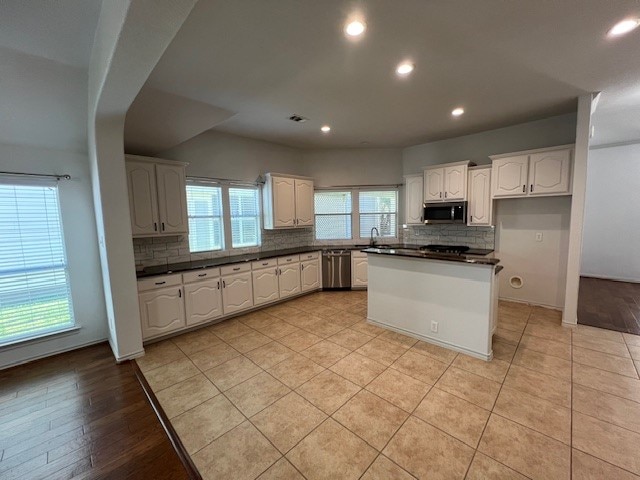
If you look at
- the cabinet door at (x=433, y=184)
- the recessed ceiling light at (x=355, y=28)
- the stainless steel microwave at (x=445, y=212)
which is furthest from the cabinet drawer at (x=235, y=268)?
the cabinet door at (x=433, y=184)

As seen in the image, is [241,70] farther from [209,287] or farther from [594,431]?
[594,431]

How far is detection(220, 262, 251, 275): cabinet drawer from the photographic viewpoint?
378 centimetres

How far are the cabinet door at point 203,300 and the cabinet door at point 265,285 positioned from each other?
0.58 m

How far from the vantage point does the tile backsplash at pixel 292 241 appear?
3.65 metres

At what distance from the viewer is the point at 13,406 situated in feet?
7.42

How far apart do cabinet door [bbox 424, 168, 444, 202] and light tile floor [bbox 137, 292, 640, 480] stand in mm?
2326

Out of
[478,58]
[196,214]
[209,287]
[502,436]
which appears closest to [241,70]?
[478,58]

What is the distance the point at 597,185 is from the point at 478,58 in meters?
5.48

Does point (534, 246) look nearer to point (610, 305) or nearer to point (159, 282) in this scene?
point (610, 305)

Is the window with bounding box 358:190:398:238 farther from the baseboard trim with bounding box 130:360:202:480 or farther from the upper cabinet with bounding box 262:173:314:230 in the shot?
the baseboard trim with bounding box 130:360:202:480

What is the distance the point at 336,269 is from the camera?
518 cm

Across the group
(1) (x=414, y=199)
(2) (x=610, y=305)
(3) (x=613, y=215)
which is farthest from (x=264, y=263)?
(3) (x=613, y=215)

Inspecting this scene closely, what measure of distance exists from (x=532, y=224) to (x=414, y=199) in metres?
1.87

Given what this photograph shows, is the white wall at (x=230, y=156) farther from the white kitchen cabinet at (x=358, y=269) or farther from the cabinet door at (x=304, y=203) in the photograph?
the white kitchen cabinet at (x=358, y=269)
